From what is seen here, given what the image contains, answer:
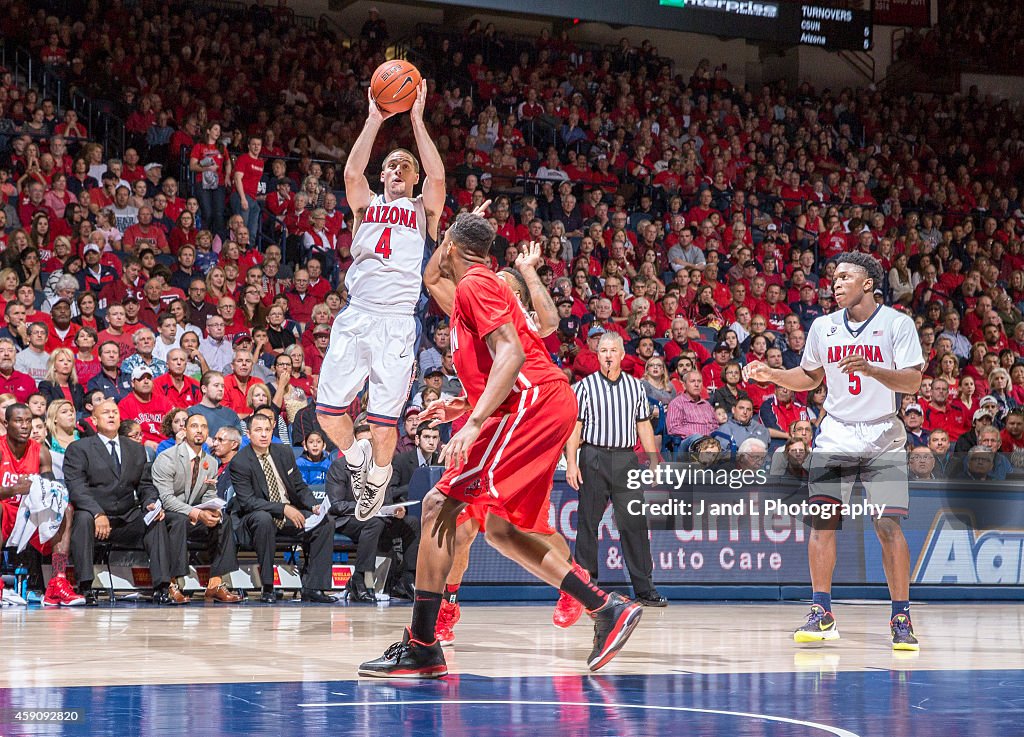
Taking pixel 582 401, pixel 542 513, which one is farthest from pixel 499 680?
pixel 582 401

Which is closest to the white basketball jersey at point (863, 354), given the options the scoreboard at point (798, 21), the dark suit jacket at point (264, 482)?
the dark suit jacket at point (264, 482)

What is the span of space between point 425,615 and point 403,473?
16.4 feet

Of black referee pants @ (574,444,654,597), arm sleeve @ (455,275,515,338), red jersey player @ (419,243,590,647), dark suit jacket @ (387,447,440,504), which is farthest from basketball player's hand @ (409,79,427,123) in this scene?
dark suit jacket @ (387,447,440,504)

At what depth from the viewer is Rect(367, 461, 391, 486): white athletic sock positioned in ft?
Result: 24.6

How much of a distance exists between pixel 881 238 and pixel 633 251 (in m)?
4.23

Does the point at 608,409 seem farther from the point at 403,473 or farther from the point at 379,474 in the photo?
the point at 379,474

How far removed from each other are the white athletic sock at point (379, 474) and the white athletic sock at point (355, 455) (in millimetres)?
201

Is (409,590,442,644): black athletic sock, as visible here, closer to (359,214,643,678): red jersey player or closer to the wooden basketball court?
(359,214,643,678): red jersey player

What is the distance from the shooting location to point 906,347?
658 cm

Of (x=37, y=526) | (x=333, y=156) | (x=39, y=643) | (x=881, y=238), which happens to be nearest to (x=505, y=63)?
→ (x=333, y=156)

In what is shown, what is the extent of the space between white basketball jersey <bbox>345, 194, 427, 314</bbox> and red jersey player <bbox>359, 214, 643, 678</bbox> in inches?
82.7

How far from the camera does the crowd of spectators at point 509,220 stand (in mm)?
11305

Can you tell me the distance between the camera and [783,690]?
470 cm

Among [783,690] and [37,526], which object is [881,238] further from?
[783,690]
